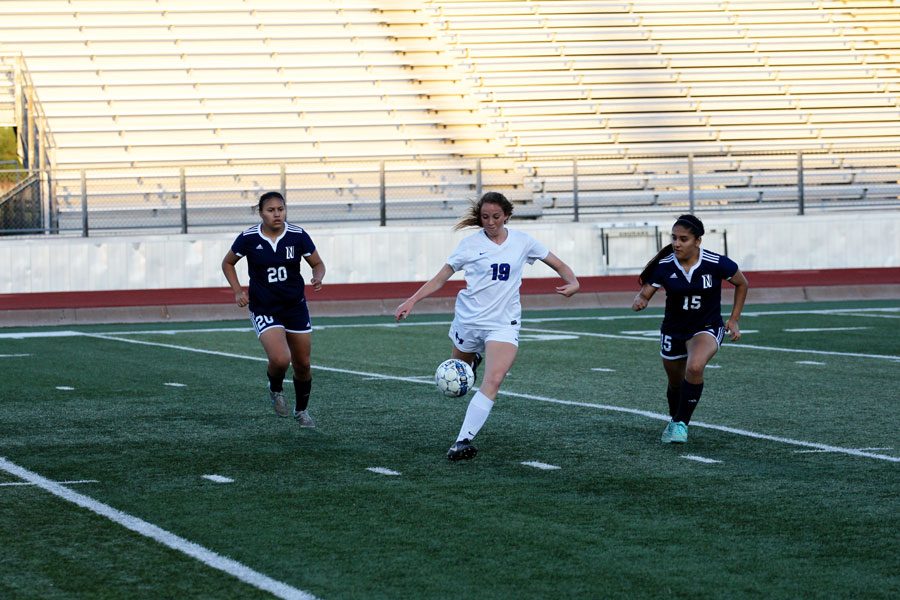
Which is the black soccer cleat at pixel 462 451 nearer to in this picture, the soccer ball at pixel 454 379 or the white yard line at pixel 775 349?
the soccer ball at pixel 454 379

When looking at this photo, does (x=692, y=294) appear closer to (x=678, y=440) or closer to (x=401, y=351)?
(x=678, y=440)

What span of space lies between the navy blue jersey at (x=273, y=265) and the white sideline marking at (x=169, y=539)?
243 cm

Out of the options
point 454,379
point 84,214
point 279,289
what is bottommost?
point 454,379

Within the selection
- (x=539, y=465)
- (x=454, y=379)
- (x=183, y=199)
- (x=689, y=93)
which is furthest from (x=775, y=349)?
(x=689, y=93)

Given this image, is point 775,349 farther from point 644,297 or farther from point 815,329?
point 644,297

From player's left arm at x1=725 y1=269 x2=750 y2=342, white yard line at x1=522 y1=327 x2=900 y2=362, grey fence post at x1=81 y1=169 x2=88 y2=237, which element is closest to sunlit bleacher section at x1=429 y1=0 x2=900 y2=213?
grey fence post at x1=81 y1=169 x2=88 y2=237

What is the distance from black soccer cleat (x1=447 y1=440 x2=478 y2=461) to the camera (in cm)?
901

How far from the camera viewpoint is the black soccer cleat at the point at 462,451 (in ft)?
29.6

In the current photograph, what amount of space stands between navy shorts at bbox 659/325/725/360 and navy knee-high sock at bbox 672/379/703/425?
0.26m

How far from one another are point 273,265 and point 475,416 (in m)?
2.41

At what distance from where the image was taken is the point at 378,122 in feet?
101

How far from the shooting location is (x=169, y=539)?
22.5 feet

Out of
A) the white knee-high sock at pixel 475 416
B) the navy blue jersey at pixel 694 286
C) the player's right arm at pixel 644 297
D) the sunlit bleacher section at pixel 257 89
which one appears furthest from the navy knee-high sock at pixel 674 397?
the sunlit bleacher section at pixel 257 89

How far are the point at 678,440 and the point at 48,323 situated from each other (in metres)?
15.5
